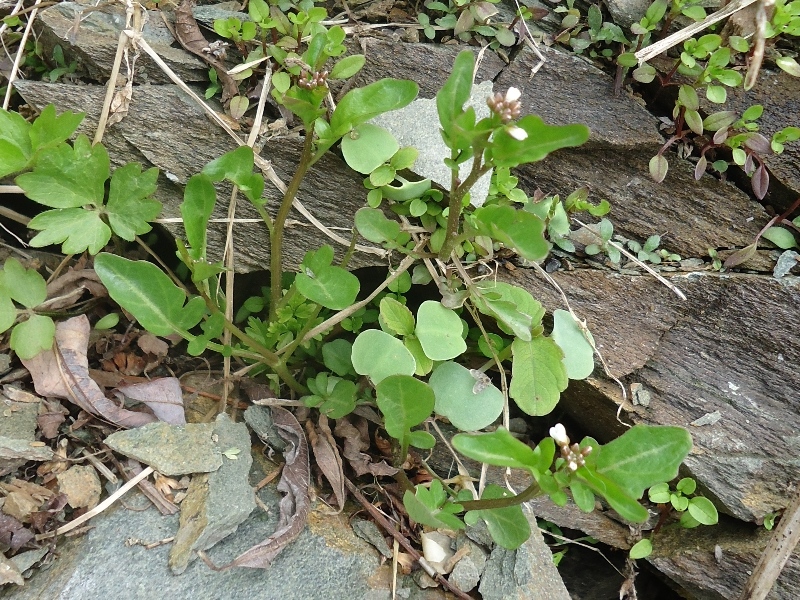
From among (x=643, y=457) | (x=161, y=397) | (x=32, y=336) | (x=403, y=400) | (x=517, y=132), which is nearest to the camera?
(x=517, y=132)

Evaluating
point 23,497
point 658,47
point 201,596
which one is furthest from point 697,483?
point 23,497

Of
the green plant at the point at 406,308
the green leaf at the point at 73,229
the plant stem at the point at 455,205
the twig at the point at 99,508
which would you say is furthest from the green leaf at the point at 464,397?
the green leaf at the point at 73,229

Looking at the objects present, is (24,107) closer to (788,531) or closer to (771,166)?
(771,166)

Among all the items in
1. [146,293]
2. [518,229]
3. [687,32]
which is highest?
[687,32]

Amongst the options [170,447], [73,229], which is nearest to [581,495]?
[170,447]

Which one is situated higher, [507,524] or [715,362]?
[715,362]

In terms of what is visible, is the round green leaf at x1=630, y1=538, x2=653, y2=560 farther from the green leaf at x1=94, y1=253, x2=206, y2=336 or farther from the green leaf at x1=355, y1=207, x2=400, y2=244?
the green leaf at x1=94, y1=253, x2=206, y2=336

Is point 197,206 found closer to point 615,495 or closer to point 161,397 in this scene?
point 161,397
